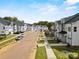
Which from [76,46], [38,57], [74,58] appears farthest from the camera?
[76,46]

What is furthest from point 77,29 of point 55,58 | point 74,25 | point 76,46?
point 55,58

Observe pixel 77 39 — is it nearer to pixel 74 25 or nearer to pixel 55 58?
pixel 74 25

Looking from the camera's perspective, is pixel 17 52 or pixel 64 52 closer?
pixel 17 52

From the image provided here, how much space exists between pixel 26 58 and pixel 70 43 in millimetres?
21382

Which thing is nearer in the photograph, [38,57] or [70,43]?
[38,57]

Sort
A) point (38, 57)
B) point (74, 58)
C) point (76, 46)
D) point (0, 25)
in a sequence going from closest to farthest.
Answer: point (74, 58) < point (38, 57) < point (76, 46) < point (0, 25)

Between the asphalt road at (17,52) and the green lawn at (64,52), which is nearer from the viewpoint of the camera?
the green lawn at (64,52)

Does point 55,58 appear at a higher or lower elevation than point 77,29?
lower

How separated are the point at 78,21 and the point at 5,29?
52.0m

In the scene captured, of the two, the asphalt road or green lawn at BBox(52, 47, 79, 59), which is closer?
green lawn at BBox(52, 47, 79, 59)

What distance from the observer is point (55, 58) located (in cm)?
2878

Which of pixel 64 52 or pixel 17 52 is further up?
pixel 17 52

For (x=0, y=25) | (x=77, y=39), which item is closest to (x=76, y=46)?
(x=77, y=39)

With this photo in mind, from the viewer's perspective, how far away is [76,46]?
152 feet
